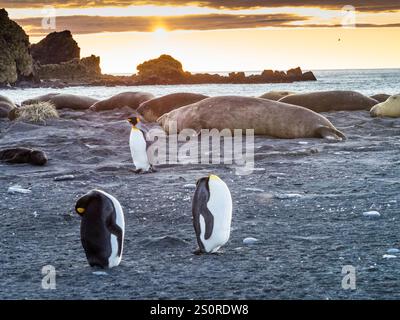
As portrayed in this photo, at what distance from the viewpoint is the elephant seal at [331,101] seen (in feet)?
47.9

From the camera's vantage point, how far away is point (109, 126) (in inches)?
507

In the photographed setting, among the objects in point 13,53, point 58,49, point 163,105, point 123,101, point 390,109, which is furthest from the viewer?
point 58,49

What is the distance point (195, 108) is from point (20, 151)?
154 inches

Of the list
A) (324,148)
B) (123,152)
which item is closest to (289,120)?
(324,148)

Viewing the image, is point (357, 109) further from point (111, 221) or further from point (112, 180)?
point (111, 221)

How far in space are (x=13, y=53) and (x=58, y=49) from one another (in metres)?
29.4

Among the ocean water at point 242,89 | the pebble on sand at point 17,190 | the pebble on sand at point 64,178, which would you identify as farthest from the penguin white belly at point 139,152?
the ocean water at point 242,89

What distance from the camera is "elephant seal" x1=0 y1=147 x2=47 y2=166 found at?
8555mm

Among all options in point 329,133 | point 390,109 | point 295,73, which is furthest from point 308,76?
point 329,133

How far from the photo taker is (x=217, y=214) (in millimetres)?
4348

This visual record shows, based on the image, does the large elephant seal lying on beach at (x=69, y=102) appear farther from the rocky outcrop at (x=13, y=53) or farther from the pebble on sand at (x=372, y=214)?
the rocky outcrop at (x=13, y=53)

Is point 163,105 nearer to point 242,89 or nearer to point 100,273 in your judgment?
point 100,273

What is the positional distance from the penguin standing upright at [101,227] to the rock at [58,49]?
348ft

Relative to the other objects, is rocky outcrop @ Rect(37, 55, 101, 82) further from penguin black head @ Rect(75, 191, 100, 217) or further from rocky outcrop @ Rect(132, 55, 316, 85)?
penguin black head @ Rect(75, 191, 100, 217)
